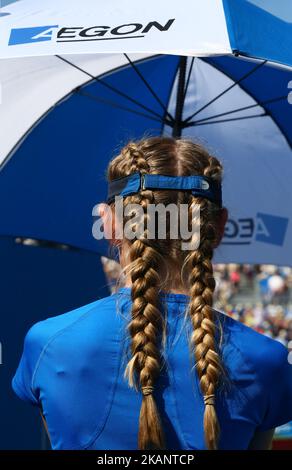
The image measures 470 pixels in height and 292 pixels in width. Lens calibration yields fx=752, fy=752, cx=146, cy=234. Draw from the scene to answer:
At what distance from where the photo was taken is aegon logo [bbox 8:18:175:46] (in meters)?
2.77

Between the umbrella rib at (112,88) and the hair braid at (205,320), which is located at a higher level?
the umbrella rib at (112,88)

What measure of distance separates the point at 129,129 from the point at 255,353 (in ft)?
10.5

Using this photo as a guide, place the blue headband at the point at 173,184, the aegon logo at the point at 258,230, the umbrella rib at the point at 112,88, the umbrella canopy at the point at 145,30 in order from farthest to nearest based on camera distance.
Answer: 1. the aegon logo at the point at 258,230
2. the umbrella rib at the point at 112,88
3. the umbrella canopy at the point at 145,30
4. the blue headband at the point at 173,184

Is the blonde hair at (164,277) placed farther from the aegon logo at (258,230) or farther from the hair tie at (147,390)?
the aegon logo at (258,230)

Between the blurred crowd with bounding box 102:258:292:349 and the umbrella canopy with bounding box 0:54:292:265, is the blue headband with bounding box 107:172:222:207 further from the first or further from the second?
the blurred crowd with bounding box 102:258:292:349

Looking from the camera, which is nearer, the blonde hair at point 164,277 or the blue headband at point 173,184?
the blonde hair at point 164,277

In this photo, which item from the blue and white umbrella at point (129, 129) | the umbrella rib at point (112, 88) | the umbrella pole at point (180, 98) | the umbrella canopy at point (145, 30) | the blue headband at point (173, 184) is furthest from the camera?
the umbrella pole at point (180, 98)

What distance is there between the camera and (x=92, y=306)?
1.71 meters

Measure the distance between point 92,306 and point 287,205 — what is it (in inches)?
132

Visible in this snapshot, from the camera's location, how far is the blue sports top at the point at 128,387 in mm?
1615

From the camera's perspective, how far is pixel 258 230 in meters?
4.96

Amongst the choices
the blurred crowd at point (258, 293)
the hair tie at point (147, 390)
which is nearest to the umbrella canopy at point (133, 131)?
the hair tie at point (147, 390)

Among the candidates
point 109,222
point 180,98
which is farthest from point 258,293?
point 109,222
